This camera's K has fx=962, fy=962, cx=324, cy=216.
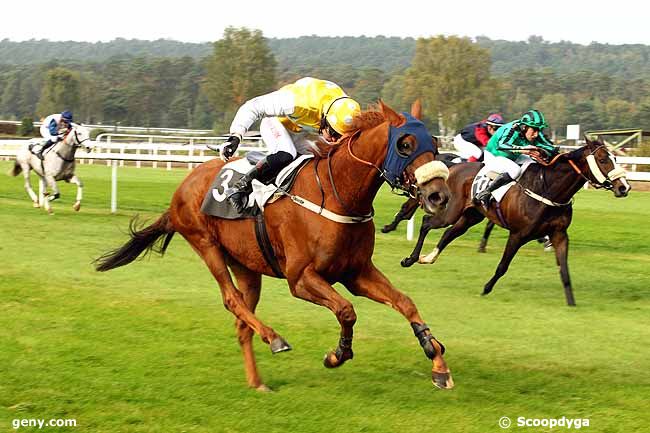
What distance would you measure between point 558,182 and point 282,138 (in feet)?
13.8

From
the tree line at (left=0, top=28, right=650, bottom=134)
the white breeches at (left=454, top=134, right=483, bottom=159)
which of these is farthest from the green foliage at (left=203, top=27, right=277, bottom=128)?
A: the white breeches at (left=454, top=134, right=483, bottom=159)

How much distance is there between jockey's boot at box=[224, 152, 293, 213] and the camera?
6.07 m

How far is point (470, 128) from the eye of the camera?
12.8 metres

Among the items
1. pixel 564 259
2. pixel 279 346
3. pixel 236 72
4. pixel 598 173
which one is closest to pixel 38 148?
pixel 564 259

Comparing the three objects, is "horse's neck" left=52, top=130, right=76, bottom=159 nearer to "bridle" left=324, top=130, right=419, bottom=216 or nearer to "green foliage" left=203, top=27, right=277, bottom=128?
"bridle" left=324, top=130, right=419, bottom=216

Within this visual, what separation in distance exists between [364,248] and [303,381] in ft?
3.08

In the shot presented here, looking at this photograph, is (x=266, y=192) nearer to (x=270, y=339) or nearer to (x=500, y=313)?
(x=270, y=339)

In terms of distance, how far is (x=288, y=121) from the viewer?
6.48m

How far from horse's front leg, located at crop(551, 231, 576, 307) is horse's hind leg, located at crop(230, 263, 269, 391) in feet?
12.5

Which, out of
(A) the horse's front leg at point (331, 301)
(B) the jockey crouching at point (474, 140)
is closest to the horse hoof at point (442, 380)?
(A) the horse's front leg at point (331, 301)

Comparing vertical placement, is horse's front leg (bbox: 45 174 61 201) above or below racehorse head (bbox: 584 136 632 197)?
below

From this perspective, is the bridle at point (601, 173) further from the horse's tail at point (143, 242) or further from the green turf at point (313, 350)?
the horse's tail at point (143, 242)

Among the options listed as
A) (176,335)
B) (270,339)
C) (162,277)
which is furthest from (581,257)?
(270,339)

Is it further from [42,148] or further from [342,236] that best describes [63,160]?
[342,236]
